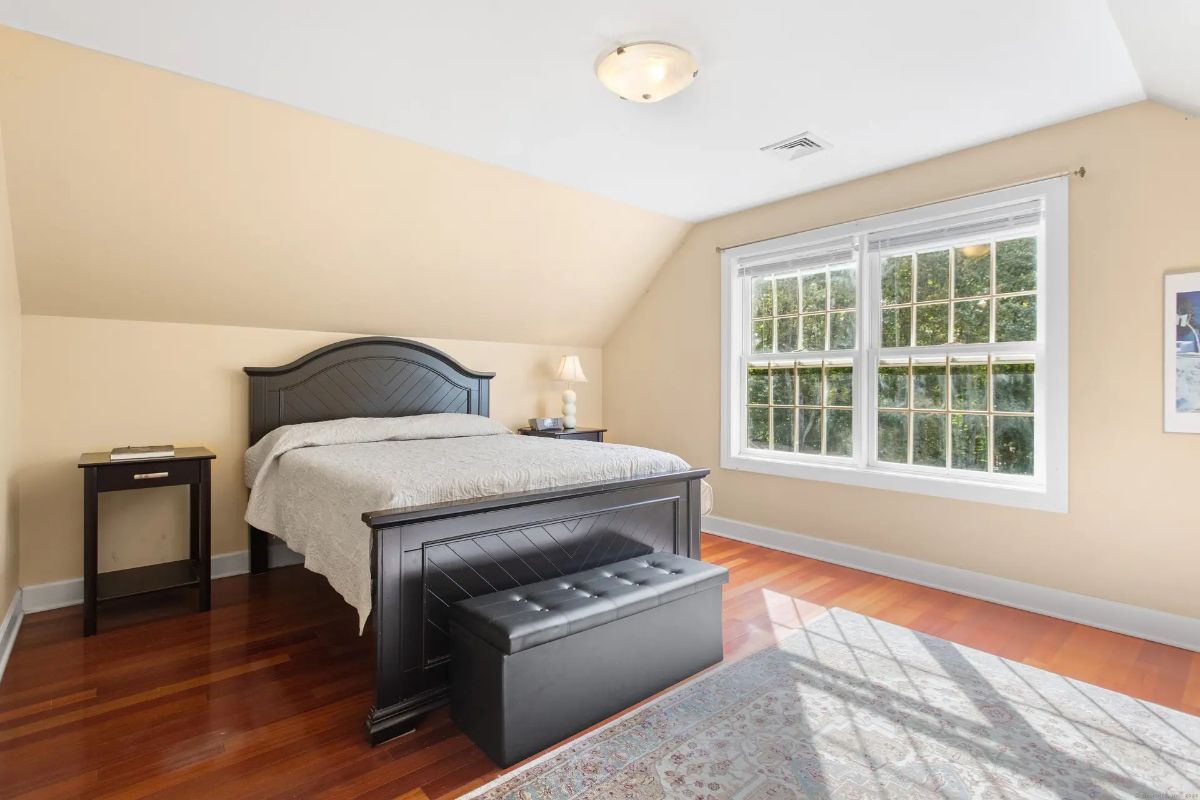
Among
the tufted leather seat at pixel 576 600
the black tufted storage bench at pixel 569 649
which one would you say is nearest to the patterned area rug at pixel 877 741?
the black tufted storage bench at pixel 569 649

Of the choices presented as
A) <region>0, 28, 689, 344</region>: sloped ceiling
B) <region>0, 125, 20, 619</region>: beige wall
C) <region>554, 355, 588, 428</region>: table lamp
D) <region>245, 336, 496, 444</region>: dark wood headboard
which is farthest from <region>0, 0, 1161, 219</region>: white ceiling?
<region>554, 355, 588, 428</region>: table lamp

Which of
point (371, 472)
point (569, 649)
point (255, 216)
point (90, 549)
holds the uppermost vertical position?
point (255, 216)

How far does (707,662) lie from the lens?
2.35 metres

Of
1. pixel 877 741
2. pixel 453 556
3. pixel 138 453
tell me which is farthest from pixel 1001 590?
pixel 138 453

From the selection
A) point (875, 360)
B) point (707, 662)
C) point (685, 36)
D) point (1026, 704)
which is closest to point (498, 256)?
point (685, 36)

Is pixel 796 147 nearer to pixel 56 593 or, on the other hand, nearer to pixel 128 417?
pixel 128 417

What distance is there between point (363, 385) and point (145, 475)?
133cm

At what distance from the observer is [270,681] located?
2.28m

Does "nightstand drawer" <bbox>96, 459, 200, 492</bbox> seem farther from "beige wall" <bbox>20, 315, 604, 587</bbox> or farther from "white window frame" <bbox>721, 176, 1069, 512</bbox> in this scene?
"white window frame" <bbox>721, 176, 1069, 512</bbox>

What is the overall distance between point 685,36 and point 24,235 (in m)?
3.09

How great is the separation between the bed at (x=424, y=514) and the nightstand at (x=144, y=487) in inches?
14.7

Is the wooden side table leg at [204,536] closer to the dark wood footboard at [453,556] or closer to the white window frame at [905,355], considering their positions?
the dark wood footboard at [453,556]

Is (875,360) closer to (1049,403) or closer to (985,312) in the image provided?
(985,312)

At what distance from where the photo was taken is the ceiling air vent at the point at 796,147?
3057 millimetres
